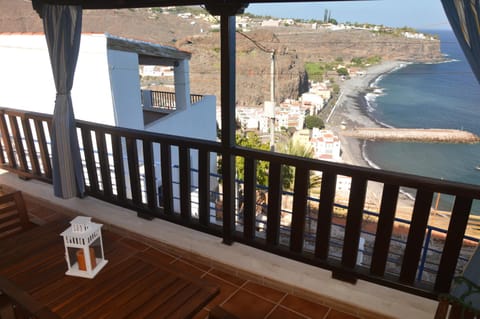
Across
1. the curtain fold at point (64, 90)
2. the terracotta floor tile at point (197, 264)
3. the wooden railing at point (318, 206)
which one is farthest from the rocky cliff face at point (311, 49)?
the terracotta floor tile at point (197, 264)

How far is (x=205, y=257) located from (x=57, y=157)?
1660 millimetres

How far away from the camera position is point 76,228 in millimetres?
1606

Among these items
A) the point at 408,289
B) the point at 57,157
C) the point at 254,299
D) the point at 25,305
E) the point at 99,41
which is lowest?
the point at 254,299

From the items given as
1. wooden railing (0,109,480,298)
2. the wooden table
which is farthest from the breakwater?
the wooden table

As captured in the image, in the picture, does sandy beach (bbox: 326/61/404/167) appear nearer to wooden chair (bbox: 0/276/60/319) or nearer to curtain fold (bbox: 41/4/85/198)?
curtain fold (bbox: 41/4/85/198)

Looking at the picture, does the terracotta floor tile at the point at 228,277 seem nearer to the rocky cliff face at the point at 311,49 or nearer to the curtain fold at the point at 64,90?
the rocky cliff face at the point at 311,49

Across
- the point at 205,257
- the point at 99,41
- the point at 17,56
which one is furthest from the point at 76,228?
the point at 17,56

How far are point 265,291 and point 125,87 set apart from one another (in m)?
6.41

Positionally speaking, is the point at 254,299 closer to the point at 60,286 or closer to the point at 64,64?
the point at 60,286

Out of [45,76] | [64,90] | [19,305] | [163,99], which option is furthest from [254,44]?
[163,99]

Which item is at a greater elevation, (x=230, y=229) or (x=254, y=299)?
(x=230, y=229)

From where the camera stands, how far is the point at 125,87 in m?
7.43

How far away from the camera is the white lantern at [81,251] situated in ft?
5.12

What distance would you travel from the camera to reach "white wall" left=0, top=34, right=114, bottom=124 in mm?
6879
